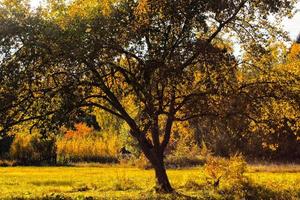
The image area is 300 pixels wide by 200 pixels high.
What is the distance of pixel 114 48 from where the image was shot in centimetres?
2014

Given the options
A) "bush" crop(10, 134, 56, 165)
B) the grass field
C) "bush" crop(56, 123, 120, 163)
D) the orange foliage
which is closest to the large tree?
the grass field

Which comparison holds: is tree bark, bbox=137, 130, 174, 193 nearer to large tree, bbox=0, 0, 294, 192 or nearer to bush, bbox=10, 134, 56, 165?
large tree, bbox=0, 0, 294, 192

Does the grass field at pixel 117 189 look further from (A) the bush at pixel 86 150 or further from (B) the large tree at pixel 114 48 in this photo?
(A) the bush at pixel 86 150

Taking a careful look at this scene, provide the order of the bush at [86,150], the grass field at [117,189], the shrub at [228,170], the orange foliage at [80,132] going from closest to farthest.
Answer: the grass field at [117,189] < the shrub at [228,170] < the bush at [86,150] < the orange foliage at [80,132]

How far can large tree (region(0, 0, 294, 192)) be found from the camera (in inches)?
757

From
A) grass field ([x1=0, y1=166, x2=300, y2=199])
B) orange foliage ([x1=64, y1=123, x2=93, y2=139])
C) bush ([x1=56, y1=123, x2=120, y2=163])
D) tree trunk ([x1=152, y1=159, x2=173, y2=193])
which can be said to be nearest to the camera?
grass field ([x1=0, y1=166, x2=300, y2=199])

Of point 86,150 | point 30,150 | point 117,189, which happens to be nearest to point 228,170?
point 117,189

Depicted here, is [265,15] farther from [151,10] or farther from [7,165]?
[7,165]

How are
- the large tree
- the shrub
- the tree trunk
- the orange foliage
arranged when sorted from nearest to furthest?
the large tree < the tree trunk < the shrub < the orange foliage

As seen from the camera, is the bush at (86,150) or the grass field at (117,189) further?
the bush at (86,150)

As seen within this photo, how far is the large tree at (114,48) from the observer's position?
19219 millimetres

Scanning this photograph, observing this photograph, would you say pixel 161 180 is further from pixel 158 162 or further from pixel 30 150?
pixel 30 150

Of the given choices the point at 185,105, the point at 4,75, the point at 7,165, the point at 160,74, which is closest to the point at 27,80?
the point at 4,75

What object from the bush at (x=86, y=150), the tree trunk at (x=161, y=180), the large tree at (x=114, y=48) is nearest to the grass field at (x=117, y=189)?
the tree trunk at (x=161, y=180)
